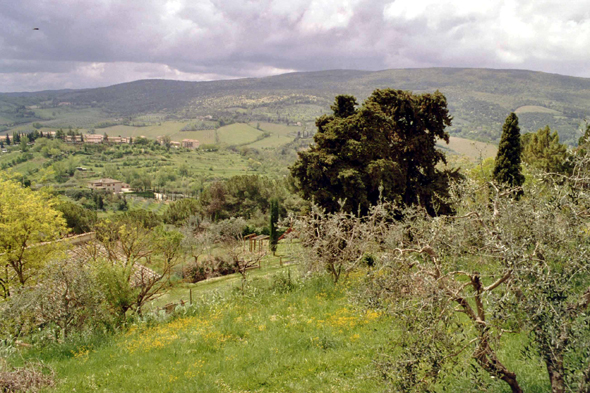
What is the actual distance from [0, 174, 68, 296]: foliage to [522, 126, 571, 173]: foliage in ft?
117

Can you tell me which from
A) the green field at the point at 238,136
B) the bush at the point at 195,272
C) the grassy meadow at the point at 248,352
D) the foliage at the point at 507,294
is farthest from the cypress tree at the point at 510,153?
the green field at the point at 238,136

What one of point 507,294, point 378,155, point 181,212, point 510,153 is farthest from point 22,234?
point 181,212

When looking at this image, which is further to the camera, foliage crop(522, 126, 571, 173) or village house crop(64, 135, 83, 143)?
village house crop(64, 135, 83, 143)

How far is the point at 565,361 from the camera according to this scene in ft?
14.7

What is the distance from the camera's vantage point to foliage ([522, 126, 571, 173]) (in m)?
34.2

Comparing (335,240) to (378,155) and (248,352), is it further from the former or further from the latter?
(378,155)

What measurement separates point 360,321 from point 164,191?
9880 centimetres

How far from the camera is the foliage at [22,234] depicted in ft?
51.1

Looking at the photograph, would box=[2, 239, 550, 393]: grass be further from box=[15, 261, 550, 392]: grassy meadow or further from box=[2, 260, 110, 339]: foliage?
box=[2, 260, 110, 339]: foliage

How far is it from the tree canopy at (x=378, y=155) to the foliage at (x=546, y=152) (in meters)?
18.3

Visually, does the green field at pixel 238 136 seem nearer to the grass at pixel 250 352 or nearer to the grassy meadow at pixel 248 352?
the grass at pixel 250 352

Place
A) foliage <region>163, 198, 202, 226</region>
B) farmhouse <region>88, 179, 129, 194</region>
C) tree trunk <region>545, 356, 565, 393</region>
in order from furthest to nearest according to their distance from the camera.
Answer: farmhouse <region>88, 179, 129, 194</region>, foliage <region>163, 198, 202, 226</region>, tree trunk <region>545, 356, 565, 393</region>

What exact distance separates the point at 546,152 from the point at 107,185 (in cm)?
9103

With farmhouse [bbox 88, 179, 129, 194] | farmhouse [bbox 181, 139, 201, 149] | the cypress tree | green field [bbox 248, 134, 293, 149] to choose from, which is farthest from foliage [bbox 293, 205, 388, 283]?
farmhouse [bbox 181, 139, 201, 149]
